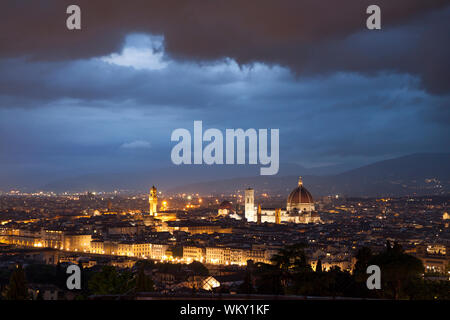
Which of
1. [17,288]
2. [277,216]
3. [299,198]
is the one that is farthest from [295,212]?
[17,288]

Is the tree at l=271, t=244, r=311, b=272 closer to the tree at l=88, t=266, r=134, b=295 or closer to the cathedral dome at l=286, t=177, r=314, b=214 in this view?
the tree at l=88, t=266, r=134, b=295

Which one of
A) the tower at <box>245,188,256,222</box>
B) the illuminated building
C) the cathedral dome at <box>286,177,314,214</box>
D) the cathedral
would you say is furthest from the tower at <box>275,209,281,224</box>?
the illuminated building

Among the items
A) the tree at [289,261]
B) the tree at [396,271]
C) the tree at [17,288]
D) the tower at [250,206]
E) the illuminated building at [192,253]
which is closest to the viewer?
the tree at [396,271]

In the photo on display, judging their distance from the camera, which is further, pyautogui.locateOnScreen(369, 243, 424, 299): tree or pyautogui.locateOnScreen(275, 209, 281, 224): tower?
pyautogui.locateOnScreen(275, 209, 281, 224): tower

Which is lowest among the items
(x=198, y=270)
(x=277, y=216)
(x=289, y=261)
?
(x=198, y=270)

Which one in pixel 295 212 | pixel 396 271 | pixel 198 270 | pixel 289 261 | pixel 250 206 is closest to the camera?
pixel 396 271

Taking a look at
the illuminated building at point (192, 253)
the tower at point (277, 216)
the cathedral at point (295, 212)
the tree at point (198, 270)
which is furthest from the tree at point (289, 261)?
the cathedral at point (295, 212)

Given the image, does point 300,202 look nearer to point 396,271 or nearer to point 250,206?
point 250,206

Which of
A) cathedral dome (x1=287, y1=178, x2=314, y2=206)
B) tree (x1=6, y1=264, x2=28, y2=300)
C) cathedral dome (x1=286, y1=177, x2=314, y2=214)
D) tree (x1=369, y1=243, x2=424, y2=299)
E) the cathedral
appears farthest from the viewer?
cathedral dome (x1=287, y1=178, x2=314, y2=206)

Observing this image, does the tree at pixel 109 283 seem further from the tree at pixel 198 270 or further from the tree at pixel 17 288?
the tree at pixel 198 270

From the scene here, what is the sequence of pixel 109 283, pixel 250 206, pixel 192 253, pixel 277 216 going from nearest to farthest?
pixel 109 283 → pixel 192 253 → pixel 277 216 → pixel 250 206

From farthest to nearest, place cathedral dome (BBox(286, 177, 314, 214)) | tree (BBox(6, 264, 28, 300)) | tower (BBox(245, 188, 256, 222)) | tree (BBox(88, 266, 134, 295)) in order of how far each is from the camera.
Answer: tower (BBox(245, 188, 256, 222)) → cathedral dome (BBox(286, 177, 314, 214)) → tree (BBox(88, 266, 134, 295)) → tree (BBox(6, 264, 28, 300))

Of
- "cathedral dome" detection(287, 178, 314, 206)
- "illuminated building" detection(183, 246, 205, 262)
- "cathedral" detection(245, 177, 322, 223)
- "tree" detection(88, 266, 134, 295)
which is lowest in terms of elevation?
"illuminated building" detection(183, 246, 205, 262)
